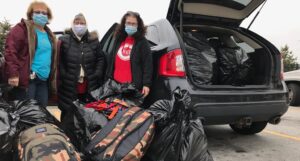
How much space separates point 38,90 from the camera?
3613 mm

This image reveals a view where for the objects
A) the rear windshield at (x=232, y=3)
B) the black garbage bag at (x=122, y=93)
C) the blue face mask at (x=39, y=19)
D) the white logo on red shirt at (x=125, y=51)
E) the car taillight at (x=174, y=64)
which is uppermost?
the rear windshield at (x=232, y=3)

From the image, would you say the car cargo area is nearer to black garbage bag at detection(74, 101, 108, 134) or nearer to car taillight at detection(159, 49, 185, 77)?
car taillight at detection(159, 49, 185, 77)

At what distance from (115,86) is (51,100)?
934 millimetres

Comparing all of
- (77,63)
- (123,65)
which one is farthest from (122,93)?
(77,63)

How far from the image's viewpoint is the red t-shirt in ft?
12.2

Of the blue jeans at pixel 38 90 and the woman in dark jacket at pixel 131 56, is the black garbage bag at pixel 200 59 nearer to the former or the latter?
the woman in dark jacket at pixel 131 56

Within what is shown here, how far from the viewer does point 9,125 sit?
7.96ft

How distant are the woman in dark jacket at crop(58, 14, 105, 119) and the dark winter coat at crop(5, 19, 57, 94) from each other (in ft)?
1.60

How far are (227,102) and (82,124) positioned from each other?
1.47m

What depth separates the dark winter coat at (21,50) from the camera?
128 inches

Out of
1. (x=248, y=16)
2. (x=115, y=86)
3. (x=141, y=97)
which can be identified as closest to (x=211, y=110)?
(x=141, y=97)

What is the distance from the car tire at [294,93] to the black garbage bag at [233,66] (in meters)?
4.79

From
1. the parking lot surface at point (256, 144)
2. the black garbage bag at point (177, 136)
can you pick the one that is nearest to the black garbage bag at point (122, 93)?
the black garbage bag at point (177, 136)

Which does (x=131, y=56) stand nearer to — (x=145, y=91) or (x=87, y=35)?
(x=145, y=91)
